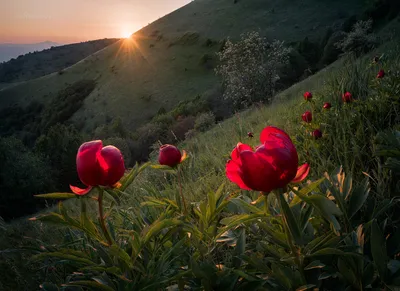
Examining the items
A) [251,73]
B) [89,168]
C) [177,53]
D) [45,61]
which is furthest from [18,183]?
[45,61]

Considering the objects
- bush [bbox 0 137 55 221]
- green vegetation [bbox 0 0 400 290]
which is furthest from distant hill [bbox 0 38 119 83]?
bush [bbox 0 137 55 221]

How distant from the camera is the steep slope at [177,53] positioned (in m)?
37.7

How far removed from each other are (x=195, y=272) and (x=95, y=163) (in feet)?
1.74

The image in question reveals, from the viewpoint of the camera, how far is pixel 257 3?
158ft

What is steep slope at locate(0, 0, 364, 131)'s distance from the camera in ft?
124

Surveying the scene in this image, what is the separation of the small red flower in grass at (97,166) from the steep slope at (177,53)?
3399 centimetres

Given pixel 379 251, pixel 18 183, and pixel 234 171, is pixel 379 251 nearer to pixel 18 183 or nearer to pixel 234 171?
pixel 234 171

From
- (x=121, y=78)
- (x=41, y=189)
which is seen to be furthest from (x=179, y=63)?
(x=41, y=189)

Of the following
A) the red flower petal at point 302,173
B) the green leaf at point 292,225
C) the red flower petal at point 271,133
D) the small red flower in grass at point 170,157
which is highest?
the red flower petal at point 271,133

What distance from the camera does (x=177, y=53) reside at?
148 ft

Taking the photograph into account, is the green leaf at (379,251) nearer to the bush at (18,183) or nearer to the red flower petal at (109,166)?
the red flower petal at (109,166)

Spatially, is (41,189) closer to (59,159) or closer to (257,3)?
(59,159)

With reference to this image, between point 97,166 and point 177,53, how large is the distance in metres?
46.1

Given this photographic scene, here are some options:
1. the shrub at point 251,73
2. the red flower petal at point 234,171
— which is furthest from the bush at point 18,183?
the red flower petal at point 234,171
